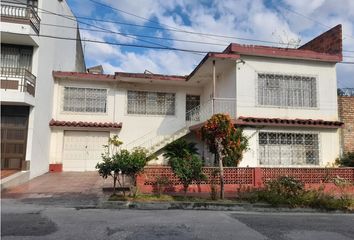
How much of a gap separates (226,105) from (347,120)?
5.83 metres

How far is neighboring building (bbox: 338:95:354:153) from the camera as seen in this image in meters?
15.1

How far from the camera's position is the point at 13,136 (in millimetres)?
13906

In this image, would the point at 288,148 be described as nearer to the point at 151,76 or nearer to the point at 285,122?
the point at 285,122

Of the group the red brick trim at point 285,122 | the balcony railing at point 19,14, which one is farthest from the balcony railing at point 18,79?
the red brick trim at point 285,122

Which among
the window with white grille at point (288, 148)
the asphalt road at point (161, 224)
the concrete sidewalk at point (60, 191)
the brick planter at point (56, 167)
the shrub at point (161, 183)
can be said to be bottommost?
the asphalt road at point (161, 224)

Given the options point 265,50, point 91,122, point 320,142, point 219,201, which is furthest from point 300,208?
point 91,122

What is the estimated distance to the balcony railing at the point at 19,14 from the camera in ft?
43.9

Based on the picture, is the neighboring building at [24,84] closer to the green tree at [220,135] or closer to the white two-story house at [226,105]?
the white two-story house at [226,105]

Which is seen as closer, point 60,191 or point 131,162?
point 131,162

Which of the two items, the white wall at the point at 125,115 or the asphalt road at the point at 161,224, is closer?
the asphalt road at the point at 161,224

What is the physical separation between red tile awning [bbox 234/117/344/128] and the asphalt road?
202 inches

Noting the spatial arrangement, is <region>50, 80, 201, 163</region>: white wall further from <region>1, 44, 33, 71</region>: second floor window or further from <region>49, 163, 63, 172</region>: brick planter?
<region>1, 44, 33, 71</region>: second floor window

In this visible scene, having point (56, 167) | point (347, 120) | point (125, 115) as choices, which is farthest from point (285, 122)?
point (56, 167)

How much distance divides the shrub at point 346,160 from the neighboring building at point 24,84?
528 inches
